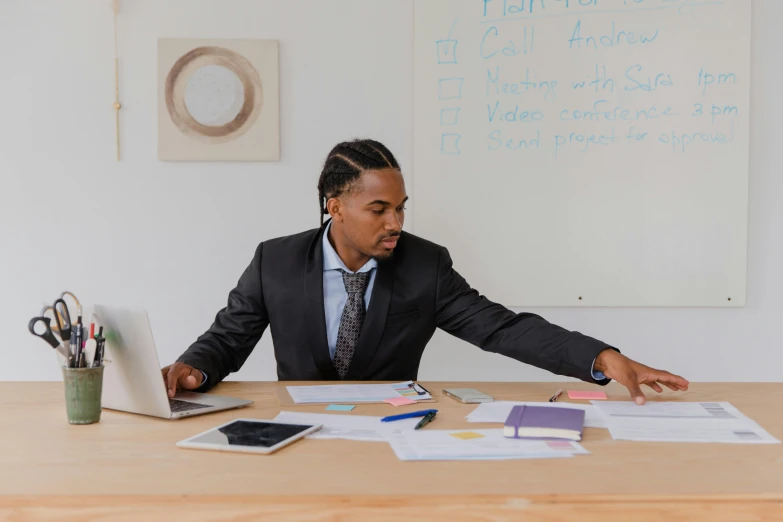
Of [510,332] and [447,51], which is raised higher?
[447,51]

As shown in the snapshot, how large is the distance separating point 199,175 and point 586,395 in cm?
174

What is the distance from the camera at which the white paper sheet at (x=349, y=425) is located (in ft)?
3.92

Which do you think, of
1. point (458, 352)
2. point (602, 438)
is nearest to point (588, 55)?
point (458, 352)

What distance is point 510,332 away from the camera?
1.84 m

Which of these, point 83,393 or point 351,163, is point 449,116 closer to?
point 351,163

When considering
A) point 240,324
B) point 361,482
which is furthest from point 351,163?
point 361,482

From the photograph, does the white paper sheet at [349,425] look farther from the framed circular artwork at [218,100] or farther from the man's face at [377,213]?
the framed circular artwork at [218,100]

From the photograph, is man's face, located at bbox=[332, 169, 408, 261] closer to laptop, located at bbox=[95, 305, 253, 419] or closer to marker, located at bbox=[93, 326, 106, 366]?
laptop, located at bbox=[95, 305, 253, 419]

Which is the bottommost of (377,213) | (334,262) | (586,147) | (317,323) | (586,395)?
(586,395)

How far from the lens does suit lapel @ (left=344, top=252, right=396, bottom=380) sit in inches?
74.9

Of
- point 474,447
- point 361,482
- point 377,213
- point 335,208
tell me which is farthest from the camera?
point 335,208

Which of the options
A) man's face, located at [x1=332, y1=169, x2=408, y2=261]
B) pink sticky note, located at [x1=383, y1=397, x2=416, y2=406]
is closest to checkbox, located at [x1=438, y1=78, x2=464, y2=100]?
man's face, located at [x1=332, y1=169, x2=408, y2=261]

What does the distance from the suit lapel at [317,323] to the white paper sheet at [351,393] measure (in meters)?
0.30

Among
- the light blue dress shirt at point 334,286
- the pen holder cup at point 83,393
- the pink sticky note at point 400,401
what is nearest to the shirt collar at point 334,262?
the light blue dress shirt at point 334,286
